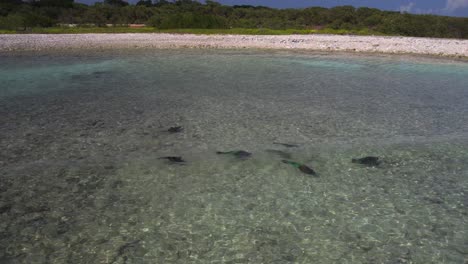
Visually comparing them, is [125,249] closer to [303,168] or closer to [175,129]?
[303,168]

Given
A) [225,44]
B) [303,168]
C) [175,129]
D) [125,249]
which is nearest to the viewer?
[125,249]

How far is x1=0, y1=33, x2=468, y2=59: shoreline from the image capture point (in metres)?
27.1

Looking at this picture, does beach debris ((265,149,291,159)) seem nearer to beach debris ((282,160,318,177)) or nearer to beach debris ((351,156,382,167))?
beach debris ((282,160,318,177))

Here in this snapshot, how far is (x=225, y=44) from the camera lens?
29.8 meters

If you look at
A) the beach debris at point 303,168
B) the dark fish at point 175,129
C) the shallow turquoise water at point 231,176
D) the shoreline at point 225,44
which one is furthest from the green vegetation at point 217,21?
the beach debris at point 303,168

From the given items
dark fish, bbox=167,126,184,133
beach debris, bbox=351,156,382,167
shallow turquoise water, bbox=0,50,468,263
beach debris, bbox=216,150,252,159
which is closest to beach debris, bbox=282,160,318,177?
shallow turquoise water, bbox=0,50,468,263

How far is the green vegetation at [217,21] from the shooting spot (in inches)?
1517

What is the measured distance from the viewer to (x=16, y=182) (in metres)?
7.21

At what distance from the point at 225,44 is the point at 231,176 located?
77.4 feet

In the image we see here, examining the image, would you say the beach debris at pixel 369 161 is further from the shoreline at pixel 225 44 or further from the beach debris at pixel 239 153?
the shoreline at pixel 225 44

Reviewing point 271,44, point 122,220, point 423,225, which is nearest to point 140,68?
point 271,44

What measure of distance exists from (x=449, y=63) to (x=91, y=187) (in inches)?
878

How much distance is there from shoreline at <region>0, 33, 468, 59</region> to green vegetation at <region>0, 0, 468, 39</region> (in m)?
5.71

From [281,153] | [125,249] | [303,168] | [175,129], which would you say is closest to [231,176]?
[303,168]
